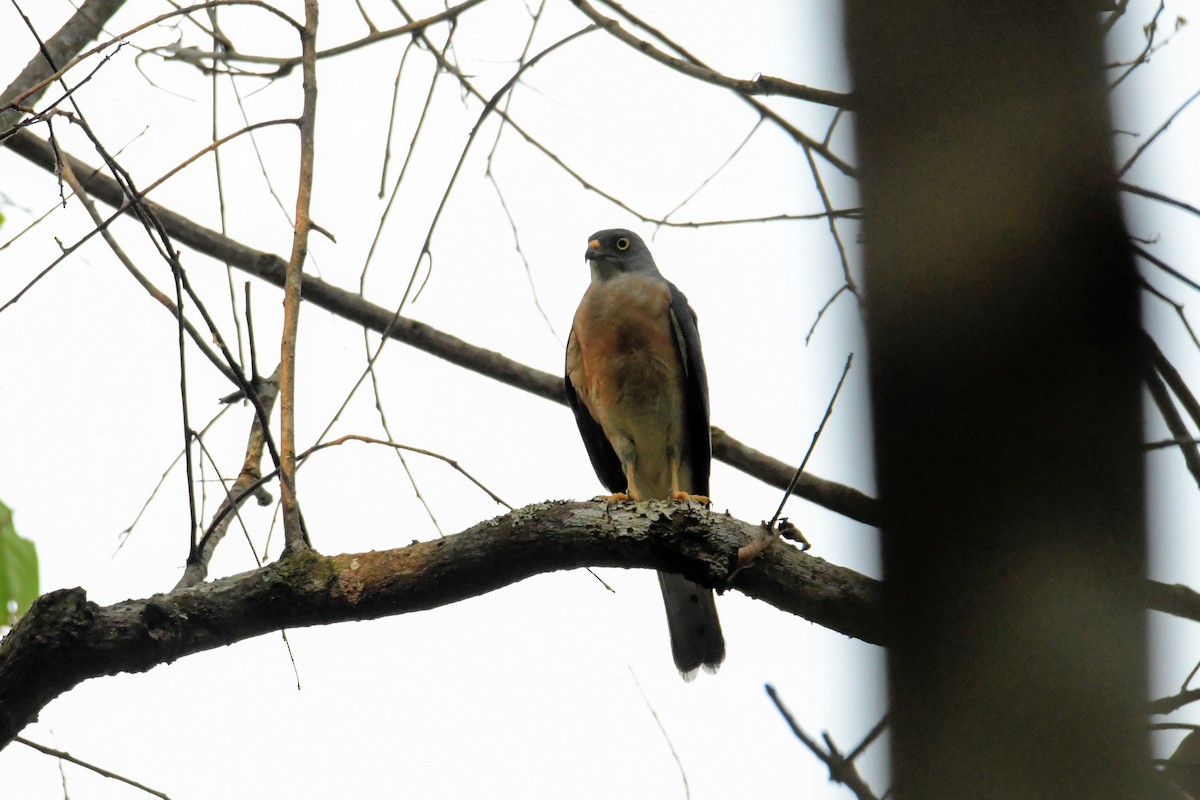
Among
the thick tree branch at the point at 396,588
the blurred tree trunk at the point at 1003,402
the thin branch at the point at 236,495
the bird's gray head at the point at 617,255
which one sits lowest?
the blurred tree trunk at the point at 1003,402

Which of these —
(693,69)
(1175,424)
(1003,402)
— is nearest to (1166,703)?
(1003,402)

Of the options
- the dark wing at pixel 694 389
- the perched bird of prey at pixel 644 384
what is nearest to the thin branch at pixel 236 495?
the perched bird of prey at pixel 644 384

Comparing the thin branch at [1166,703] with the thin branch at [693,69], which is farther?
the thin branch at [693,69]

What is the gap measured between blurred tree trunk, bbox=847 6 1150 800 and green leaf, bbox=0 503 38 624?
3.30m

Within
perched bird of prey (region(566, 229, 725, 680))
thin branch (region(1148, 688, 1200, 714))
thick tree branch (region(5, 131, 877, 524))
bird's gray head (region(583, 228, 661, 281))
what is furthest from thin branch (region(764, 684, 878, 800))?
bird's gray head (region(583, 228, 661, 281))

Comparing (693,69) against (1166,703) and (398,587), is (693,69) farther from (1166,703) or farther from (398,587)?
(1166,703)

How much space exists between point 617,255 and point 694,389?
117 centimetres

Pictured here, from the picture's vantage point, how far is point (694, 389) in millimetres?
5738

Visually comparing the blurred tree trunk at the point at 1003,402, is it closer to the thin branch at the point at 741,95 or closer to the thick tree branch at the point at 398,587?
the thick tree branch at the point at 398,587

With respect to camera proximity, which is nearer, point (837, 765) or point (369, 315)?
point (837, 765)

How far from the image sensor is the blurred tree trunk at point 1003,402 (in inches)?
32.5

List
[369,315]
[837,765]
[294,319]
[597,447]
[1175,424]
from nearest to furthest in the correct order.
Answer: [837,765] → [1175,424] → [294,319] → [369,315] → [597,447]

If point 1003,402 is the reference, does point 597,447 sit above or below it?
above

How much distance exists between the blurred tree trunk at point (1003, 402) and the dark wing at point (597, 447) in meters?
4.81
